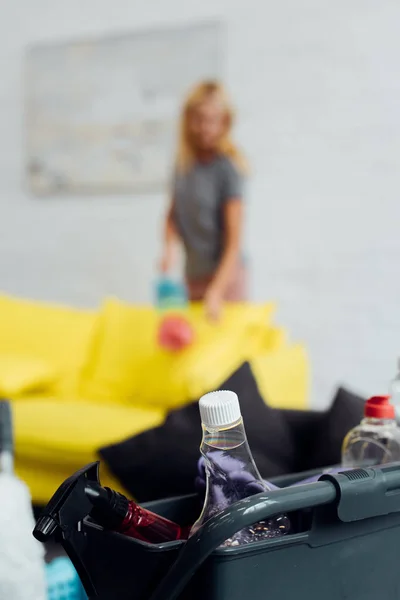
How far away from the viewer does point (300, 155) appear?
3775 mm

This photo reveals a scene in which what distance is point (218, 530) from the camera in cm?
59

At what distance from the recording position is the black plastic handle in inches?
23.0

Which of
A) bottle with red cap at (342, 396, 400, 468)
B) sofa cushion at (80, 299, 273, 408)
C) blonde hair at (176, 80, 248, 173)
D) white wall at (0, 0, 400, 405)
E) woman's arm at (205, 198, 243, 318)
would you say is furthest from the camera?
blonde hair at (176, 80, 248, 173)

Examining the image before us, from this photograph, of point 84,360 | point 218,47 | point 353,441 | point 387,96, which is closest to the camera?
point 353,441

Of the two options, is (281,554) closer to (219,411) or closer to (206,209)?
(219,411)

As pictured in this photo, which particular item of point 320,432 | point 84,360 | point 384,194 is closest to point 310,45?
point 384,194

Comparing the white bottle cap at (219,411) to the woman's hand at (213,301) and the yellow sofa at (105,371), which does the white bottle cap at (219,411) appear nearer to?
the yellow sofa at (105,371)

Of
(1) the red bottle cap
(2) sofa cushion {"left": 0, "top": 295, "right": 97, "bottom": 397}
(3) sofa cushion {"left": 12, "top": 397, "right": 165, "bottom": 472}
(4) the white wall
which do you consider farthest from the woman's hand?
(1) the red bottle cap

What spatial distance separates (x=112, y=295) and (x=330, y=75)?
5.14 ft

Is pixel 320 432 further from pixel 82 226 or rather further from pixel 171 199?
pixel 82 226

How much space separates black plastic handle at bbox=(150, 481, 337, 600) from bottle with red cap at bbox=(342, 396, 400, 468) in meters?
0.33

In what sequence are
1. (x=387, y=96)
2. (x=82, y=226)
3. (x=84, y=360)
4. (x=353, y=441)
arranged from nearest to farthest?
1. (x=353, y=441)
2. (x=84, y=360)
3. (x=387, y=96)
4. (x=82, y=226)

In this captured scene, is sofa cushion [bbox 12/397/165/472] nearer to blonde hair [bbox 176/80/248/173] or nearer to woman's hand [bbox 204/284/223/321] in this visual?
woman's hand [bbox 204/284/223/321]

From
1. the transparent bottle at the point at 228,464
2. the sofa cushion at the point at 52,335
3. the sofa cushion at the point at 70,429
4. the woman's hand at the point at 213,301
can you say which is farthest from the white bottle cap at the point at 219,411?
the sofa cushion at the point at 52,335
